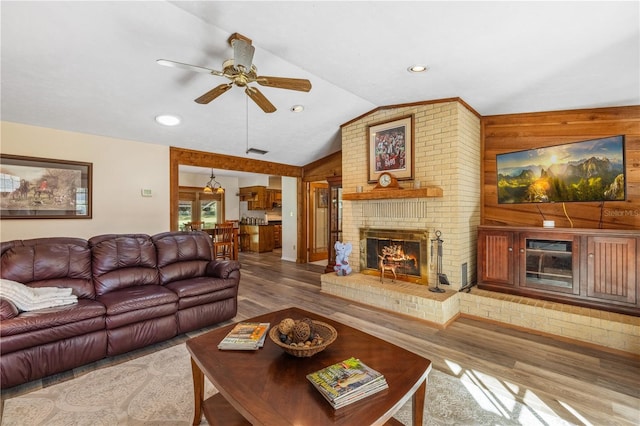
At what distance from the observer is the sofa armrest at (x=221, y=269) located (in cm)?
347

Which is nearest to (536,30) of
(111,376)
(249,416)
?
(249,416)

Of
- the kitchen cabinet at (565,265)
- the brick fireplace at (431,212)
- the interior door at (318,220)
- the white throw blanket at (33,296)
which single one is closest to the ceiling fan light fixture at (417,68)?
the brick fireplace at (431,212)

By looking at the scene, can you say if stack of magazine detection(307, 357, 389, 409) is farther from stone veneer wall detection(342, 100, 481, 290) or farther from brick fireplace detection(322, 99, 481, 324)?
stone veneer wall detection(342, 100, 481, 290)

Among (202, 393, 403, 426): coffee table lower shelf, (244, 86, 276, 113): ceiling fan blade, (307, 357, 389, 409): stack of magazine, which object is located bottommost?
(202, 393, 403, 426): coffee table lower shelf

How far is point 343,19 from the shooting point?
226cm

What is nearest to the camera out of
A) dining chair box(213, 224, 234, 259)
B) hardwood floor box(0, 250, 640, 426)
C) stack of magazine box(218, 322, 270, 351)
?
stack of magazine box(218, 322, 270, 351)

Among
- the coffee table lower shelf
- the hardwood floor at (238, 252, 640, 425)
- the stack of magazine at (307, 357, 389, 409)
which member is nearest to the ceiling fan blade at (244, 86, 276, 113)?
the stack of magazine at (307, 357, 389, 409)

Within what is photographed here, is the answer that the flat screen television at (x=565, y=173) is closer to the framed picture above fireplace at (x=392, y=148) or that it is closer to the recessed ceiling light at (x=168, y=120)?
the framed picture above fireplace at (x=392, y=148)

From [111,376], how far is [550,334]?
4.23 metres

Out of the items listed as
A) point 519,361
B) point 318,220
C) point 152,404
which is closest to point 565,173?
point 519,361

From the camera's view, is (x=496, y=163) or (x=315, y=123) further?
(x=315, y=123)

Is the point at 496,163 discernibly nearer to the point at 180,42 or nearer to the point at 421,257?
the point at 421,257

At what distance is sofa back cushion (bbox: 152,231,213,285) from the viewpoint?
343 centimetres

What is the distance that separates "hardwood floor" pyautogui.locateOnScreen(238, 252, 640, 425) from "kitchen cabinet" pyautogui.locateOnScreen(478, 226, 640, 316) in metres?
0.56
